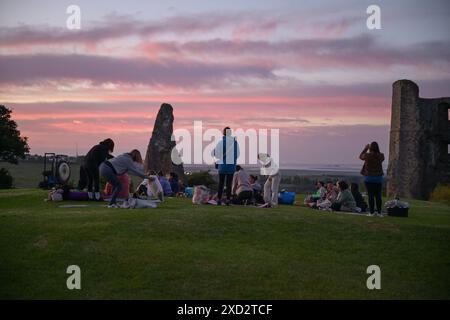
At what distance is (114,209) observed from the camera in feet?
54.5

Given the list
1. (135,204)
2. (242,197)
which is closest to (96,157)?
(135,204)

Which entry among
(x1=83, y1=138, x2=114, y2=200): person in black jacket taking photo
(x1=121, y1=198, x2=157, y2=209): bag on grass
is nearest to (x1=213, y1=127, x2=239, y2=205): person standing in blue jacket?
(x1=121, y1=198, x2=157, y2=209): bag on grass

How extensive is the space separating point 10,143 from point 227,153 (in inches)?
1028

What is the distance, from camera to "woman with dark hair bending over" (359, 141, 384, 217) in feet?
57.6

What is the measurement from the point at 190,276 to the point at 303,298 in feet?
7.03

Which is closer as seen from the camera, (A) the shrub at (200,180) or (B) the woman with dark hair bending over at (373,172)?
(B) the woman with dark hair bending over at (373,172)

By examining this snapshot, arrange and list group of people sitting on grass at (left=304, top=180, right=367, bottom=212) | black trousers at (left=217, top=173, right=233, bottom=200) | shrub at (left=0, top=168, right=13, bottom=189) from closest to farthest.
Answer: black trousers at (left=217, top=173, right=233, bottom=200) → group of people sitting on grass at (left=304, top=180, right=367, bottom=212) → shrub at (left=0, top=168, right=13, bottom=189)

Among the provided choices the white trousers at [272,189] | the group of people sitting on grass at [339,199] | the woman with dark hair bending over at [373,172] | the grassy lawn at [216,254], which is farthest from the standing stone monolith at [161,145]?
the grassy lawn at [216,254]

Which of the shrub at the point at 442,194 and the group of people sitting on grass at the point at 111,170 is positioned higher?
the group of people sitting on grass at the point at 111,170

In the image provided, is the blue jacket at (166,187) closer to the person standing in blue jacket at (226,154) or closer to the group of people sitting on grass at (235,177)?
the group of people sitting on grass at (235,177)

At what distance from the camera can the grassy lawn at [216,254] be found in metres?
10.5

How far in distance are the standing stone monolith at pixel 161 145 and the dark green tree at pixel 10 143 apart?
8463mm

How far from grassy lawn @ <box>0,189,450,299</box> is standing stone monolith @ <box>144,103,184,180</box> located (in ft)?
78.9

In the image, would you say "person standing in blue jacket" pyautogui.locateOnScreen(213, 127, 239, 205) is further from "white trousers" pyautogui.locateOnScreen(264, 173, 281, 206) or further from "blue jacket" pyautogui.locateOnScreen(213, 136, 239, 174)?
"white trousers" pyautogui.locateOnScreen(264, 173, 281, 206)
